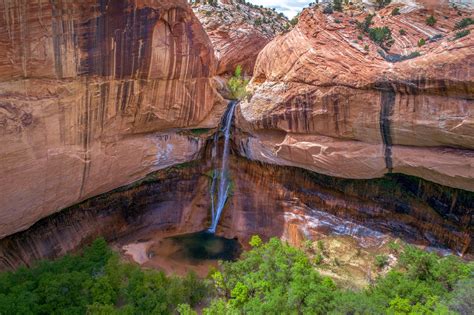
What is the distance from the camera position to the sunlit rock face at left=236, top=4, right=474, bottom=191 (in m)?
12.5

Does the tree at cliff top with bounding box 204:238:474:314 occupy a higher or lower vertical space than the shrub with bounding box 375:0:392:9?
lower

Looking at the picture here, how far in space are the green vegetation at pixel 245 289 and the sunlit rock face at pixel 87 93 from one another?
Answer: 9.72 ft

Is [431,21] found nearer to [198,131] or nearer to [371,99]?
[371,99]

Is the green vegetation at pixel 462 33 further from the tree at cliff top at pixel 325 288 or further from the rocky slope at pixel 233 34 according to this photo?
the rocky slope at pixel 233 34

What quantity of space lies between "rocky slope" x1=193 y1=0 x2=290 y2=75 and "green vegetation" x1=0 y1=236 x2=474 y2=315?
16127 millimetres

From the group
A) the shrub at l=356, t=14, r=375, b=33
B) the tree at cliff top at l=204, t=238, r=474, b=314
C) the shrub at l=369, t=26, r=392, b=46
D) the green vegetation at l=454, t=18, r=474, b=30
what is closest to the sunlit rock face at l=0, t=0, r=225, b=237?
the shrub at l=356, t=14, r=375, b=33

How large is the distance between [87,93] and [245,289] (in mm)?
8823

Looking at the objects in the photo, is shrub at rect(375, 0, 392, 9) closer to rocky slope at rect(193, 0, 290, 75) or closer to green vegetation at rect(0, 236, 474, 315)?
rocky slope at rect(193, 0, 290, 75)

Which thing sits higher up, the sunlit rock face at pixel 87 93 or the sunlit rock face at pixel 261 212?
the sunlit rock face at pixel 87 93

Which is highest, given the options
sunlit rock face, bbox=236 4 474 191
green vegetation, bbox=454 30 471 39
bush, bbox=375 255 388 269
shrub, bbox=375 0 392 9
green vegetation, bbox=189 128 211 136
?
shrub, bbox=375 0 392 9

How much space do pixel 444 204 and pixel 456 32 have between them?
21.6ft

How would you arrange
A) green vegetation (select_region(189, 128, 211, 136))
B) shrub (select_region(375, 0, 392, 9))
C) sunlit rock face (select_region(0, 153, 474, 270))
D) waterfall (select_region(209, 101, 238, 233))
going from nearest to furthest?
1. sunlit rock face (select_region(0, 153, 474, 270))
2. shrub (select_region(375, 0, 392, 9))
3. green vegetation (select_region(189, 128, 211, 136))
4. waterfall (select_region(209, 101, 238, 233))

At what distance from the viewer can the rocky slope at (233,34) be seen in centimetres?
2573

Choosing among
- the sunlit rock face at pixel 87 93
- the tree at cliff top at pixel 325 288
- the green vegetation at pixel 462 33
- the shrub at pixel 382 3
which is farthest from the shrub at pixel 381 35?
the tree at cliff top at pixel 325 288
